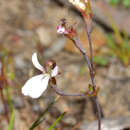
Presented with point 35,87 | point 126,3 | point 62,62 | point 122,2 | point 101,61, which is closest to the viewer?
point 35,87

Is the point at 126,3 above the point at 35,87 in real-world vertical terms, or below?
above

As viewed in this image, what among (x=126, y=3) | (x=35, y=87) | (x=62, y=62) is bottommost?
(x=35, y=87)

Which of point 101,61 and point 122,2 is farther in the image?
point 122,2

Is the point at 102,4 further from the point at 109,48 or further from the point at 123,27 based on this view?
the point at 109,48

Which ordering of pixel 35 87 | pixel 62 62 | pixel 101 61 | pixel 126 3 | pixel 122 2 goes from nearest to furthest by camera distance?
pixel 35 87 → pixel 101 61 → pixel 62 62 → pixel 126 3 → pixel 122 2

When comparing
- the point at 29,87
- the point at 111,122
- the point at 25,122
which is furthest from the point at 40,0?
the point at 29,87

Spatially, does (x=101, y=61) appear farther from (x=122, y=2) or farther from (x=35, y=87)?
(x=35, y=87)

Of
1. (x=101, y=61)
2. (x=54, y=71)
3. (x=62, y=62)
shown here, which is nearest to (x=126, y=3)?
(x=101, y=61)
